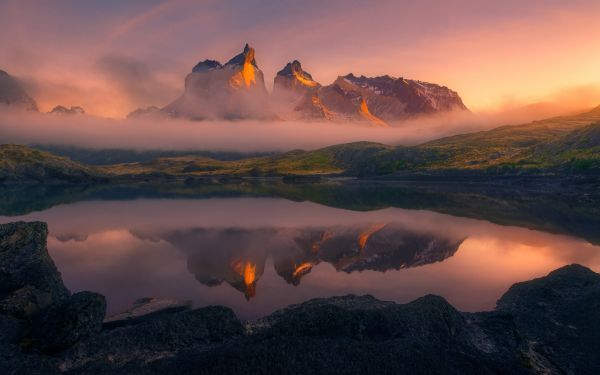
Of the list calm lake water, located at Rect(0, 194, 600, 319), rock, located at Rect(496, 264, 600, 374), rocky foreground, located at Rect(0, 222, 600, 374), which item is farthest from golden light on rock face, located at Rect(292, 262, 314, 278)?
rock, located at Rect(496, 264, 600, 374)

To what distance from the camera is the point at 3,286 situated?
29.1m

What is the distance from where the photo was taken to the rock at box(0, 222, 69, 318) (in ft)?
88.2

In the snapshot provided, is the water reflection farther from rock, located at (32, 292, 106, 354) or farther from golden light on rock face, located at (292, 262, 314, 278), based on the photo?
rock, located at (32, 292, 106, 354)

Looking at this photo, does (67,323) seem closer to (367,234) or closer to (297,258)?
(297,258)

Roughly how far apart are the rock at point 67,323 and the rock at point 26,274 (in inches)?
123

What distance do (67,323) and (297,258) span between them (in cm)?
3077

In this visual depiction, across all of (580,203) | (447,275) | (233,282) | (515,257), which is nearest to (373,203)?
(580,203)

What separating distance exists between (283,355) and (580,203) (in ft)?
411

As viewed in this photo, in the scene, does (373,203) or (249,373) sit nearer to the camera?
(249,373)

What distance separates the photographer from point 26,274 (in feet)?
100

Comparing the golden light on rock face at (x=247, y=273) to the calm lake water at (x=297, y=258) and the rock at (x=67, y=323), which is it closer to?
the calm lake water at (x=297, y=258)

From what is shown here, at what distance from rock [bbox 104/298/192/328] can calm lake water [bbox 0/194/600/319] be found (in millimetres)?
1909

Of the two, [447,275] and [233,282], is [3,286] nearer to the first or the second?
[233,282]

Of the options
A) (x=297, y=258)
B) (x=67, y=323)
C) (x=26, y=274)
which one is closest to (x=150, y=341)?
(x=67, y=323)
